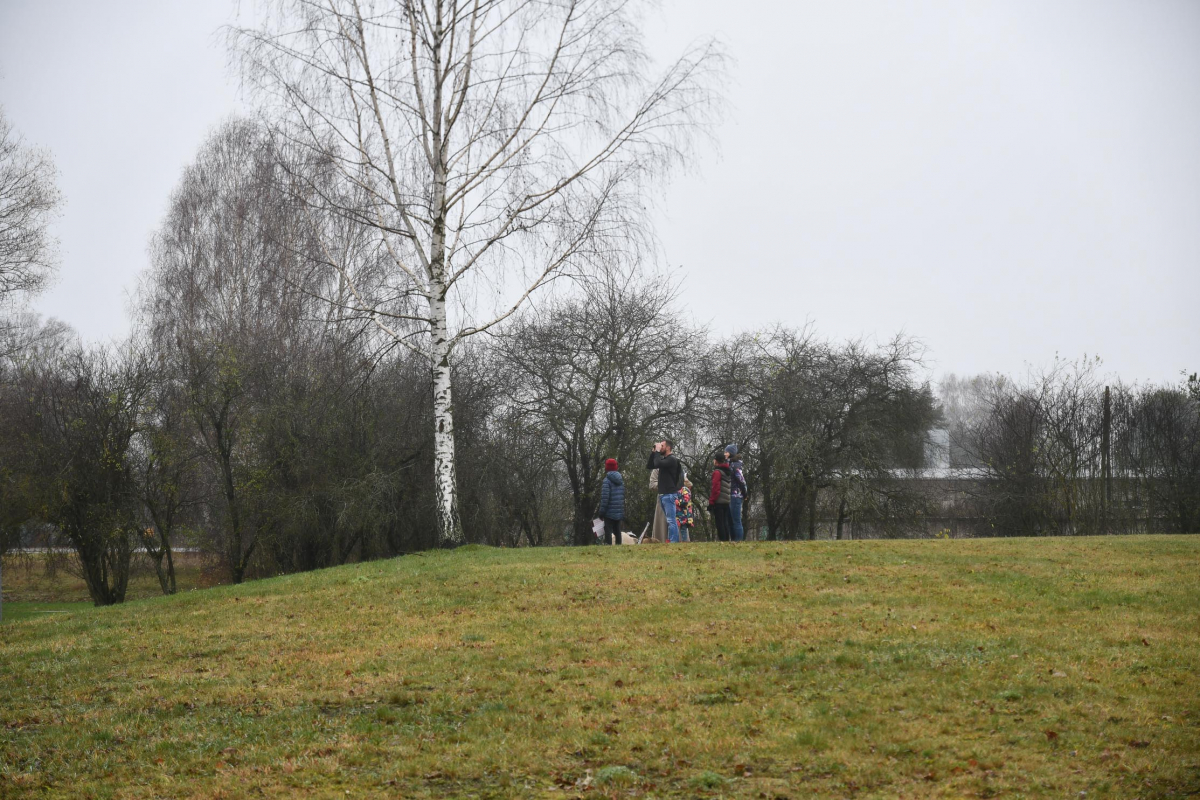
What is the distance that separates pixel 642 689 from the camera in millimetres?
7945

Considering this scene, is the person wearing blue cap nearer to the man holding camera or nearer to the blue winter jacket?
the man holding camera

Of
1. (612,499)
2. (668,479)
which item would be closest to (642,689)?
(668,479)

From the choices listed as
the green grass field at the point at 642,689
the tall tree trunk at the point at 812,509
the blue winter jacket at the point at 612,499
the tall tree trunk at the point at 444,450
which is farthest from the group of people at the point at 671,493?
the tall tree trunk at the point at 812,509

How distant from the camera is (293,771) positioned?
643cm

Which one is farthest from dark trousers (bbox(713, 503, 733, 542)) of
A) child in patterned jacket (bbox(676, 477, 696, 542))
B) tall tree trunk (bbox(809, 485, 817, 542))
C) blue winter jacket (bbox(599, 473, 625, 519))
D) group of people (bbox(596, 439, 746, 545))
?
tall tree trunk (bbox(809, 485, 817, 542))

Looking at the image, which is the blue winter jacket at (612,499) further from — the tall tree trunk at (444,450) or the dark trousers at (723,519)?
the tall tree trunk at (444,450)

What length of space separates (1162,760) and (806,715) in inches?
86.4

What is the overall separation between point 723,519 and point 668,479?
5.30 ft

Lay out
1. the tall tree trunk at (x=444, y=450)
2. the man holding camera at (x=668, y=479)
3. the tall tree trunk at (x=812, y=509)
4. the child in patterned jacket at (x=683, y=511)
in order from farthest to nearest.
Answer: the tall tree trunk at (x=812, y=509) → the child in patterned jacket at (x=683, y=511) → the tall tree trunk at (x=444, y=450) → the man holding camera at (x=668, y=479)

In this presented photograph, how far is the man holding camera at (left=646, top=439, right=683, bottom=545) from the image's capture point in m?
18.0

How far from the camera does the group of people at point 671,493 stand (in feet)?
59.1

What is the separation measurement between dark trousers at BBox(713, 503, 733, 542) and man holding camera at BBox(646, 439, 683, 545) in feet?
2.69

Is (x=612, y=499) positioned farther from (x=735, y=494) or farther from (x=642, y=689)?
(x=642, y=689)

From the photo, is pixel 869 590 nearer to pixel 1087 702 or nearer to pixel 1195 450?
pixel 1087 702
